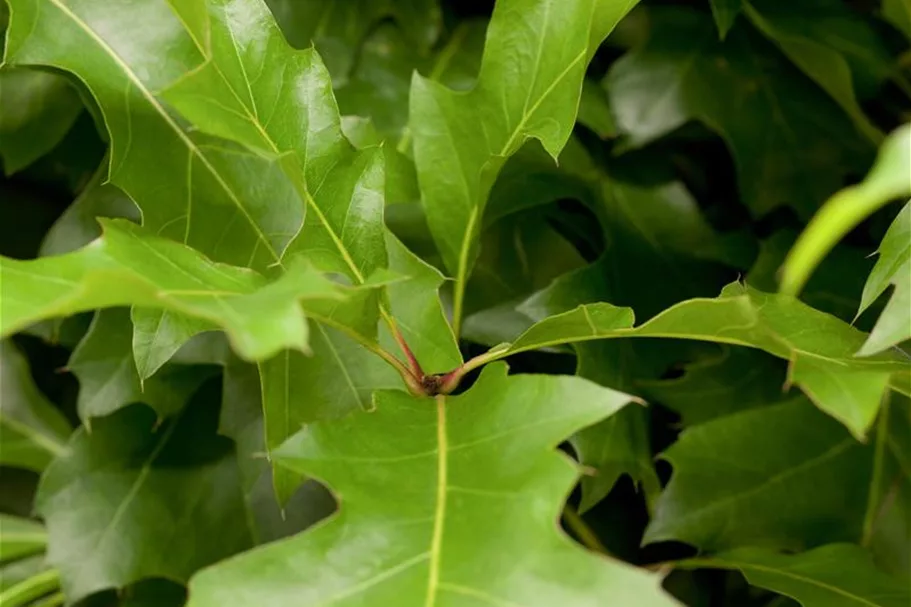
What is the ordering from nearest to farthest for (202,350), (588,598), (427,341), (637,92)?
(588,598), (427,341), (202,350), (637,92)

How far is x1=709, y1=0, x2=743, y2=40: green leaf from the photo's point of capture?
0.73 meters

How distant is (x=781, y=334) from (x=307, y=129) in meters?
0.30

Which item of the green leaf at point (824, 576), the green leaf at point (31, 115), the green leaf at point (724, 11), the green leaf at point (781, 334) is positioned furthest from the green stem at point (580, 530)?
the green leaf at point (31, 115)

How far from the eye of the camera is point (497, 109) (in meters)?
0.61

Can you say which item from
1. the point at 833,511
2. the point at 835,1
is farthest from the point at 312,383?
the point at 835,1

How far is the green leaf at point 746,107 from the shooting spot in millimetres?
787

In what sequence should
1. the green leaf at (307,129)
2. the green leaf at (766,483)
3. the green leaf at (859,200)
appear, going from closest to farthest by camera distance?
the green leaf at (859,200)
the green leaf at (307,129)
the green leaf at (766,483)

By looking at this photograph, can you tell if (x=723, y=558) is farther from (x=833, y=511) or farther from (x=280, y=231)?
(x=280, y=231)

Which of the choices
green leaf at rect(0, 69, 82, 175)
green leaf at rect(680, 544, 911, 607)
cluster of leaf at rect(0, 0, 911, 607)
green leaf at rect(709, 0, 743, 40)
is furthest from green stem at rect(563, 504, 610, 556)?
green leaf at rect(0, 69, 82, 175)

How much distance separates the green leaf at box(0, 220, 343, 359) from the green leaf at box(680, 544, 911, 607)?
13.5 inches

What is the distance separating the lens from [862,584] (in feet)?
1.95

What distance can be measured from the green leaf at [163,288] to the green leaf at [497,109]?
16 cm

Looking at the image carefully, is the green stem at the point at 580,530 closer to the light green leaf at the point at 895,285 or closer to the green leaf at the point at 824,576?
the green leaf at the point at 824,576

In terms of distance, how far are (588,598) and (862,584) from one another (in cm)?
30
